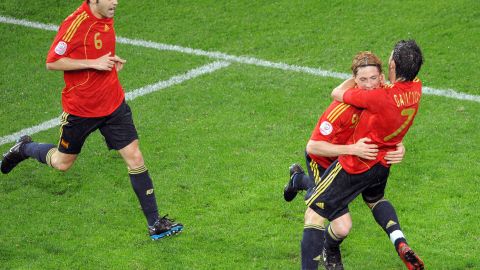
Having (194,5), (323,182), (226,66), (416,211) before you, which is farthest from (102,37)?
(194,5)

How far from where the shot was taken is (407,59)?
7422 mm

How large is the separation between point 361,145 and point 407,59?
0.72 metres

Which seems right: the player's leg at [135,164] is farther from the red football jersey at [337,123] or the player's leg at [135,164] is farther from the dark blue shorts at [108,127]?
the red football jersey at [337,123]

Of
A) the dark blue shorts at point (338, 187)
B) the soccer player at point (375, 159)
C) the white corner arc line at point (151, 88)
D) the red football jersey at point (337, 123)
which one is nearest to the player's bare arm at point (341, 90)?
the soccer player at point (375, 159)

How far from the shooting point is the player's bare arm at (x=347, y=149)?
753 cm

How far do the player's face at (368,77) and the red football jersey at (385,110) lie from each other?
117 millimetres

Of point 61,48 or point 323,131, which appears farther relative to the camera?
point 61,48

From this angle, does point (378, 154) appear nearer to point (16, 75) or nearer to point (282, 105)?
point (282, 105)

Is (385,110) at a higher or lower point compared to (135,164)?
higher

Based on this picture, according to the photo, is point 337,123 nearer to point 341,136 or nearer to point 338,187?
point 341,136

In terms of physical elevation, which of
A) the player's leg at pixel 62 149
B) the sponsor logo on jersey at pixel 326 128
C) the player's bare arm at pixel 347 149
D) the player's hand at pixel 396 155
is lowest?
the player's leg at pixel 62 149

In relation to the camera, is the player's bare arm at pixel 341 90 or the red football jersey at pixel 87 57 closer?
the player's bare arm at pixel 341 90

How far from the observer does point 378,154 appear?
25.3 feet

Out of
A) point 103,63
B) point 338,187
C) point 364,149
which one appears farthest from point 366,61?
point 103,63
